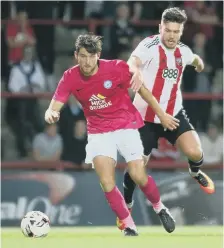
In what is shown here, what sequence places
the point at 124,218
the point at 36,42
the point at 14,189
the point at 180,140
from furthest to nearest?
the point at 36,42, the point at 14,189, the point at 180,140, the point at 124,218

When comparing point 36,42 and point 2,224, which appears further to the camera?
point 36,42

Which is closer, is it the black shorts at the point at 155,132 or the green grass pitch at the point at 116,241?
the green grass pitch at the point at 116,241

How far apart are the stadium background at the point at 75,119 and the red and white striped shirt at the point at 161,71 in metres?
4.01

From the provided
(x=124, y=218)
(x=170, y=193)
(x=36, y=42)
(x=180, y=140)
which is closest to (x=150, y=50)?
(x=180, y=140)

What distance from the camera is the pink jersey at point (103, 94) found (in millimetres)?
10039

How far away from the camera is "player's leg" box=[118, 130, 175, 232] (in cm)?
1009

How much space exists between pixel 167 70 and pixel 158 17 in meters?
6.65

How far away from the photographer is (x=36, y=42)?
16469 mm

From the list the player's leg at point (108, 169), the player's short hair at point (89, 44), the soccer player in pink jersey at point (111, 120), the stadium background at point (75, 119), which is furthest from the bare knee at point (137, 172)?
the stadium background at point (75, 119)

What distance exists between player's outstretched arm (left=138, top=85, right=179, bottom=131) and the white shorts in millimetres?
410

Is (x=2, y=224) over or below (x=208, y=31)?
below

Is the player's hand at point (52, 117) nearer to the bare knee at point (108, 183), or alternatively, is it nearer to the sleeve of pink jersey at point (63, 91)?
the sleeve of pink jersey at point (63, 91)

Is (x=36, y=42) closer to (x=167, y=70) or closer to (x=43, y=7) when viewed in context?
(x=43, y=7)

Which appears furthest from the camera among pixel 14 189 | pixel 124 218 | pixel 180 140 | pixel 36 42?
pixel 36 42
